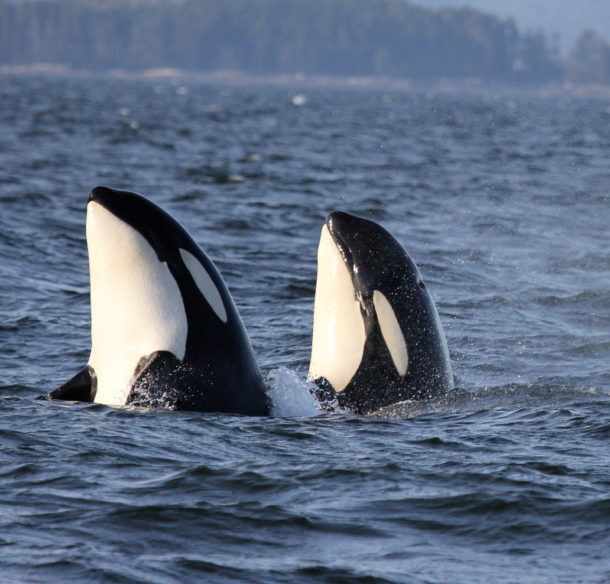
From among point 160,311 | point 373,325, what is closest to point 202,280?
point 160,311

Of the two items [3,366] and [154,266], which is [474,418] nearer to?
[154,266]

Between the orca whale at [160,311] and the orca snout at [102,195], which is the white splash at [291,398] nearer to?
the orca whale at [160,311]

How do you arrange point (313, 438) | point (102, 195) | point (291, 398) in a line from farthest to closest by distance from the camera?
point (291, 398), point (102, 195), point (313, 438)

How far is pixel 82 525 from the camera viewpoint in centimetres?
625

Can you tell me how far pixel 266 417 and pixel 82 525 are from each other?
7.74 feet

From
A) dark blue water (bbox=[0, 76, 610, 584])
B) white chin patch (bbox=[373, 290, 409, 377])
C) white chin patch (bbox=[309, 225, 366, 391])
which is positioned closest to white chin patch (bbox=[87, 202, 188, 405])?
dark blue water (bbox=[0, 76, 610, 584])

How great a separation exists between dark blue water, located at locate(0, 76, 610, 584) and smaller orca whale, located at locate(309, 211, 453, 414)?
0.97 feet

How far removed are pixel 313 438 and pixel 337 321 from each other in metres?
1.39

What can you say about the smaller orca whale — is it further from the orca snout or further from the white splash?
the orca snout

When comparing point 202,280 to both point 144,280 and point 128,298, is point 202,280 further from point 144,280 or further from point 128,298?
point 128,298

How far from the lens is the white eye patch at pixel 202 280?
8289mm

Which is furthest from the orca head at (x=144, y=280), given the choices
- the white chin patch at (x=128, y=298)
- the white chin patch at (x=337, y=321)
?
the white chin patch at (x=337, y=321)

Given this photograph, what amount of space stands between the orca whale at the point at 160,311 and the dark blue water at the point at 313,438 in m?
0.24

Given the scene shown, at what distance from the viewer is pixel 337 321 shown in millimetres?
9172
